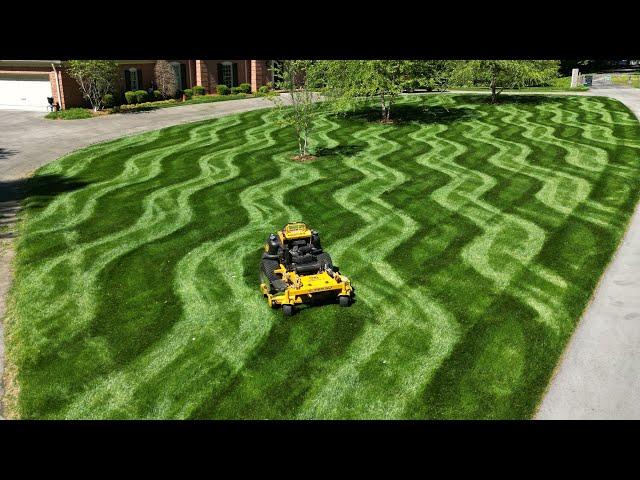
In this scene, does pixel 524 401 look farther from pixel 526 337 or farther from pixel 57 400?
pixel 57 400

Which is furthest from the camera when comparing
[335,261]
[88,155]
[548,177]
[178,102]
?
[178,102]

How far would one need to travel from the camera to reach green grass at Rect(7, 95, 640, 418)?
30.2 ft

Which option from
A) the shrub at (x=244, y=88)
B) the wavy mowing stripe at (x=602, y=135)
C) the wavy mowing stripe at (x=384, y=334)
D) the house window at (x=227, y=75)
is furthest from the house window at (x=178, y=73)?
the wavy mowing stripe at (x=384, y=334)

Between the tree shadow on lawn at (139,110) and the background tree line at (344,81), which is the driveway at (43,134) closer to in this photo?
the tree shadow on lawn at (139,110)

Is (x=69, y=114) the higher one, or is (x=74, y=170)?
(x=69, y=114)

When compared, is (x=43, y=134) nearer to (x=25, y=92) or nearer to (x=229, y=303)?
(x=25, y=92)

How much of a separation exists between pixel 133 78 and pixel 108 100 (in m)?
5.08

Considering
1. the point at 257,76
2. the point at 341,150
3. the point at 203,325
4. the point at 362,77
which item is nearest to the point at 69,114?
the point at 362,77

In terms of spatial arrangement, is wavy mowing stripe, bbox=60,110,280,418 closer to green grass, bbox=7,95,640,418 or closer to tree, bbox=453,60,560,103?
green grass, bbox=7,95,640,418

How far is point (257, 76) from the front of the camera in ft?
169

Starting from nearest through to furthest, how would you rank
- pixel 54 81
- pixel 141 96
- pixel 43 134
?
pixel 43 134 < pixel 54 81 < pixel 141 96

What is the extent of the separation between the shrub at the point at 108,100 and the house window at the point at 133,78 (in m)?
4.01

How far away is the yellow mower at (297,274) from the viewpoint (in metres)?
11.3

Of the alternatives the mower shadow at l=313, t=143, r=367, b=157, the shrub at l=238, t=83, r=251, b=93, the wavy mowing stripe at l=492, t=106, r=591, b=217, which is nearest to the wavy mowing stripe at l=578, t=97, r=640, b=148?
the wavy mowing stripe at l=492, t=106, r=591, b=217
